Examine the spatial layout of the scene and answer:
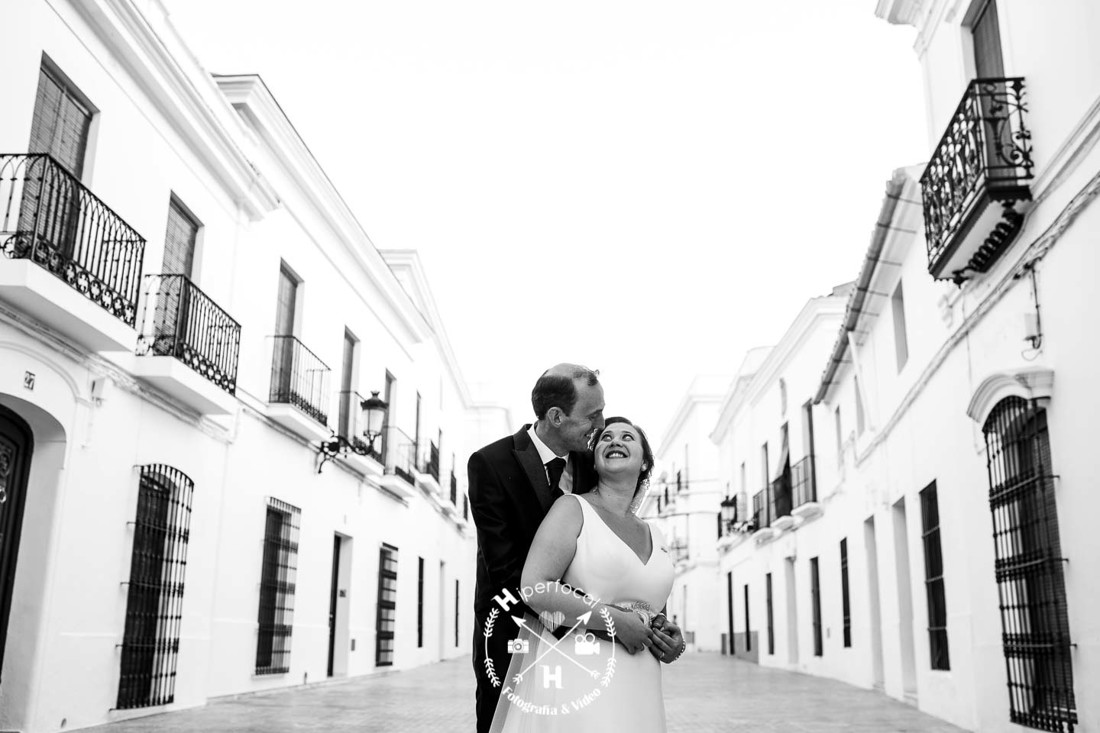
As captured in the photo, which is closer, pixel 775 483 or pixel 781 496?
pixel 781 496

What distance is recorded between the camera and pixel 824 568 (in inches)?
669

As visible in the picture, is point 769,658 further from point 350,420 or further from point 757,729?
point 757,729

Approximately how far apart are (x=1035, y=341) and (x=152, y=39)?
731 cm

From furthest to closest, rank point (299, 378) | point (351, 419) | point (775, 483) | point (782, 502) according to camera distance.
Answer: point (775, 483)
point (782, 502)
point (351, 419)
point (299, 378)

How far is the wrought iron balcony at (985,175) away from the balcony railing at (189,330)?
6.39m

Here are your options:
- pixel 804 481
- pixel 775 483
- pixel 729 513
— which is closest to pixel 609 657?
pixel 804 481

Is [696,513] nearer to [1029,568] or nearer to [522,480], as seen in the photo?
[1029,568]

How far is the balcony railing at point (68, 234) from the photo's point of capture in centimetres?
671

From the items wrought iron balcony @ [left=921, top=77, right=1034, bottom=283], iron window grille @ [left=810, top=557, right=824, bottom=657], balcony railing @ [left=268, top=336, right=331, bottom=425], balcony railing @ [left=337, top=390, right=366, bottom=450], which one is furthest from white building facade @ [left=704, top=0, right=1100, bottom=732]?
balcony railing @ [left=337, top=390, right=366, bottom=450]

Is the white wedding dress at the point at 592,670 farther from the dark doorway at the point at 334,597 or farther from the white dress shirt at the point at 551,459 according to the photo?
the dark doorway at the point at 334,597

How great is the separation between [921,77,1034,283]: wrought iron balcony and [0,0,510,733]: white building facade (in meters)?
6.21

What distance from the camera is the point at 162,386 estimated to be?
892 centimetres
